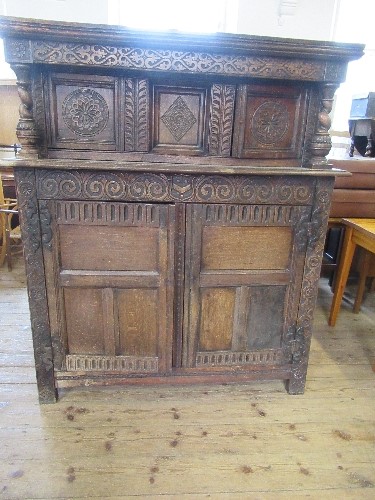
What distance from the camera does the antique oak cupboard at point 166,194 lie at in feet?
4.26

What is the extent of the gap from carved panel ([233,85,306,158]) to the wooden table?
32.1 inches

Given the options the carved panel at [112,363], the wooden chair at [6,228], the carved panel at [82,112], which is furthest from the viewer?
the wooden chair at [6,228]

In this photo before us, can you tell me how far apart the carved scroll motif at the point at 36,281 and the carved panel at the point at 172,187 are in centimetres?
5

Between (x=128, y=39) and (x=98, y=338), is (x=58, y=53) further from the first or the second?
(x=98, y=338)

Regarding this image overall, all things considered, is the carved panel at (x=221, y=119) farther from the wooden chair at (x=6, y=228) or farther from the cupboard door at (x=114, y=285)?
the wooden chair at (x=6, y=228)

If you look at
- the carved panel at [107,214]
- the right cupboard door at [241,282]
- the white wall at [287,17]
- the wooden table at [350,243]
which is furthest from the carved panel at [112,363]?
the white wall at [287,17]

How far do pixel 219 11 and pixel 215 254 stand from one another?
3250mm

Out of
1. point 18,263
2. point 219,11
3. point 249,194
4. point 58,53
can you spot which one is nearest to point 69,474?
point 249,194

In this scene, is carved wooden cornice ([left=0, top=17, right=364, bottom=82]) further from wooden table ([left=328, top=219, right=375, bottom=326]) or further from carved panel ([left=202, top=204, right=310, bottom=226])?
wooden table ([left=328, top=219, right=375, bottom=326])

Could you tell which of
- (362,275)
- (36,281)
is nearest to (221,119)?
(36,281)

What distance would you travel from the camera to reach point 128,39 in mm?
1238

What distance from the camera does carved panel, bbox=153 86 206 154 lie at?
1.40m

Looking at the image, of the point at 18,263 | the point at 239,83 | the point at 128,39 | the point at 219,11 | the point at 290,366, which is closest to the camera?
the point at 128,39

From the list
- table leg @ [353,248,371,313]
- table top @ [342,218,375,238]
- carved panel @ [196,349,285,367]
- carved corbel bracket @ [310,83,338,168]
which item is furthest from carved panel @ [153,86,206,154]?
table leg @ [353,248,371,313]
